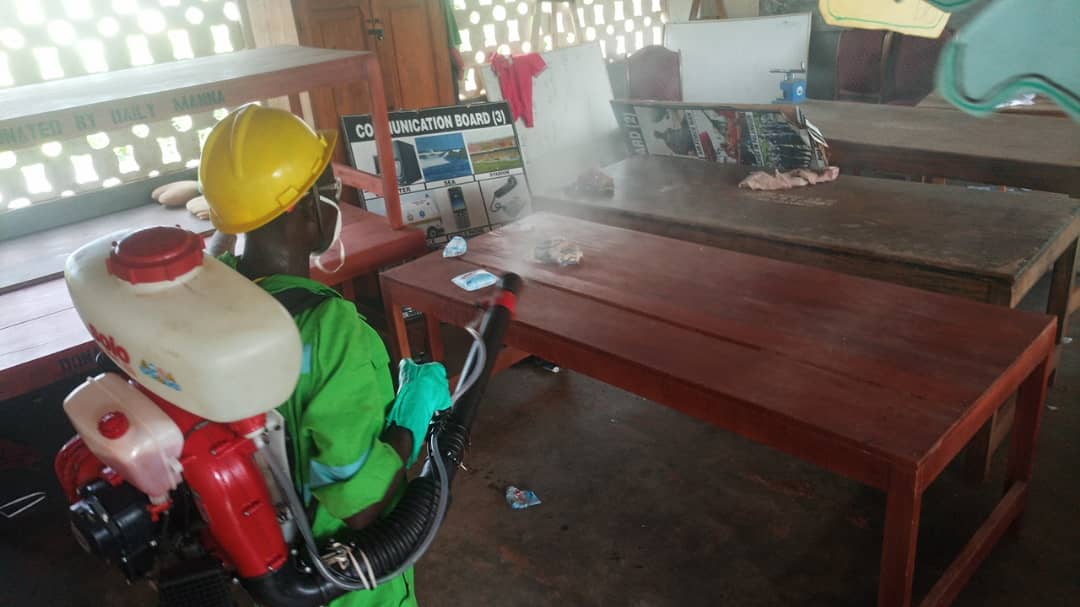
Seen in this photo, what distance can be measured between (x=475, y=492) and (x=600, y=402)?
79cm

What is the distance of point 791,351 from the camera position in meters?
2.27

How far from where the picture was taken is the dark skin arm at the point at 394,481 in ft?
4.87

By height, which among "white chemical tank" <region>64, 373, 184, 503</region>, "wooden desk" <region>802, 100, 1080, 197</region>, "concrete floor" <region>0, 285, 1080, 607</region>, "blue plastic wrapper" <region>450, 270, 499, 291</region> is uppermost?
"white chemical tank" <region>64, 373, 184, 503</region>

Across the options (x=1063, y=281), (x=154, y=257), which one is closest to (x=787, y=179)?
(x=1063, y=281)

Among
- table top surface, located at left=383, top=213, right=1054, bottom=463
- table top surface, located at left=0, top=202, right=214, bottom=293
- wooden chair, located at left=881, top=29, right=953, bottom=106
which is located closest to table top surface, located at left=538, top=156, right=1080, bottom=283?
table top surface, located at left=383, top=213, right=1054, bottom=463

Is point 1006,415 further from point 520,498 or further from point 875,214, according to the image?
point 520,498

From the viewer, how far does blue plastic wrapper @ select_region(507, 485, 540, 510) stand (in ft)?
9.60

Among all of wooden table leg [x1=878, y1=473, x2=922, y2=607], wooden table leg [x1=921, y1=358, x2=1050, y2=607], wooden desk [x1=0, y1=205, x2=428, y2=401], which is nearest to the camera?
wooden table leg [x1=878, y1=473, x2=922, y2=607]

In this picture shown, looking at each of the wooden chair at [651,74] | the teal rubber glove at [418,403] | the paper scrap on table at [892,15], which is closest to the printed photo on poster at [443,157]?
the wooden chair at [651,74]

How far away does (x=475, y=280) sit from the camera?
2.96m

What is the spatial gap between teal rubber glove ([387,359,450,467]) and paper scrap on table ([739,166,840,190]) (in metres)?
2.50

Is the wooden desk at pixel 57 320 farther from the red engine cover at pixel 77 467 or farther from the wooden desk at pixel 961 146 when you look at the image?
the wooden desk at pixel 961 146

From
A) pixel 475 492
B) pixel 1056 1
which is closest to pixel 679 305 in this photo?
pixel 475 492

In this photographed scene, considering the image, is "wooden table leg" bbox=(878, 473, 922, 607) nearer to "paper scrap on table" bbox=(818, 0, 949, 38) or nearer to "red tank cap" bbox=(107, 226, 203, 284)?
"paper scrap on table" bbox=(818, 0, 949, 38)
